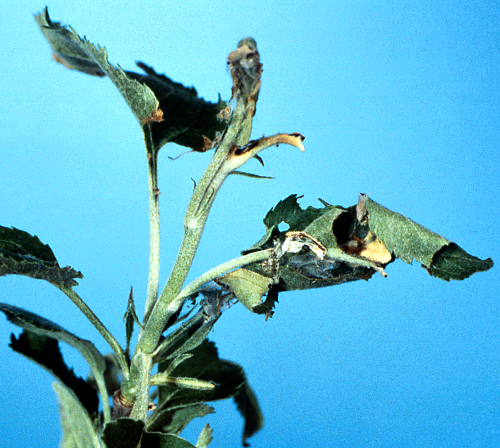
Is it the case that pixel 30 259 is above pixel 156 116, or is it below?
below

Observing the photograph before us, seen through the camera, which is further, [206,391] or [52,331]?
[206,391]

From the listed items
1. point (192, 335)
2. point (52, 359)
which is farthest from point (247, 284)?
point (52, 359)

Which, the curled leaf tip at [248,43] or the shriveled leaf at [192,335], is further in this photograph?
the shriveled leaf at [192,335]

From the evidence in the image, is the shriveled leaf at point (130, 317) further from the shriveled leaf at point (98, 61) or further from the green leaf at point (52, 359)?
the shriveled leaf at point (98, 61)

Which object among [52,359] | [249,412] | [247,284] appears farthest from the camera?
[249,412]

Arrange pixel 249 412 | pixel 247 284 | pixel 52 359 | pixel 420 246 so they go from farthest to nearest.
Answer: pixel 249 412 → pixel 52 359 → pixel 247 284 → pixel 420 246

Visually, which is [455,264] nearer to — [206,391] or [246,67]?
[246,67]

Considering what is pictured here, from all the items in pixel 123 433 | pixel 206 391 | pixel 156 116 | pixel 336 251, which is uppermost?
pixel 156 116

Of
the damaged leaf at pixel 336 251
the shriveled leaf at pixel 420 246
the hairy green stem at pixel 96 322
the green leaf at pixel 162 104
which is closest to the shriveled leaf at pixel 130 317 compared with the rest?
the hairy green stem at pixel 96 322
